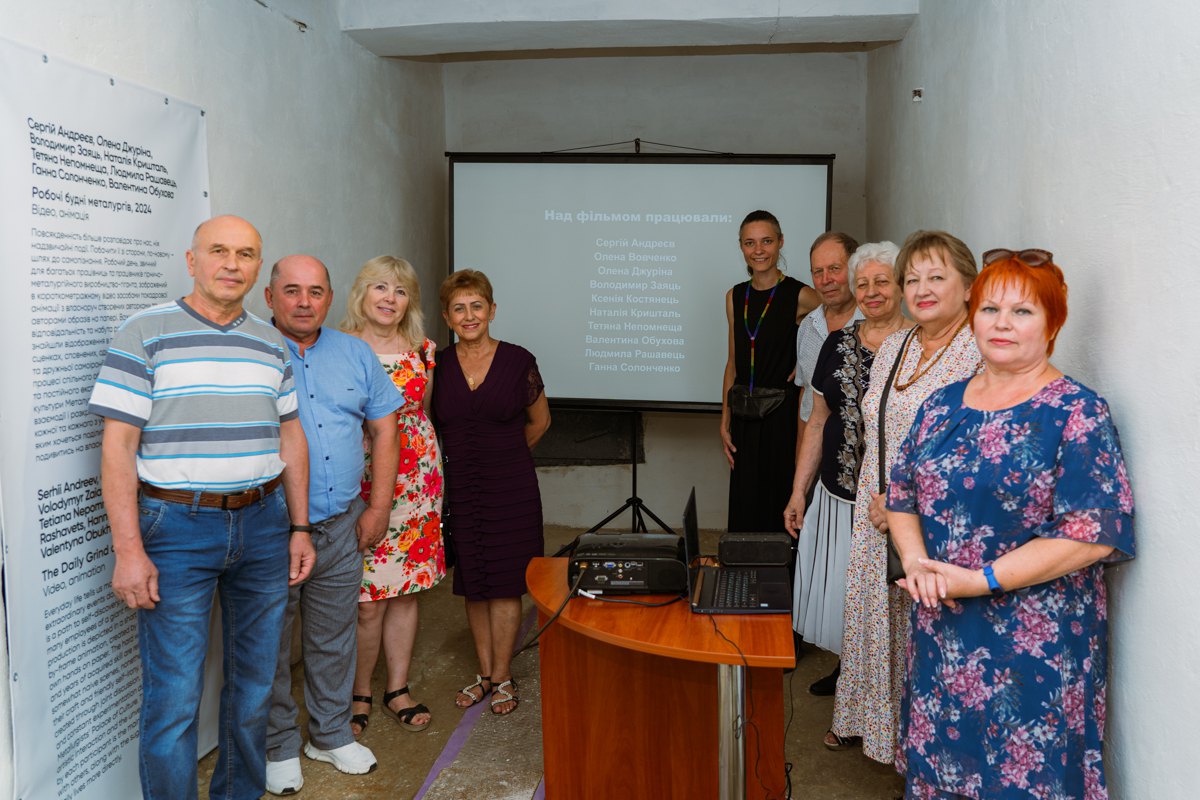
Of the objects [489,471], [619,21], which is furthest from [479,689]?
[619,21]

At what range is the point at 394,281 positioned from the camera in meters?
2.85

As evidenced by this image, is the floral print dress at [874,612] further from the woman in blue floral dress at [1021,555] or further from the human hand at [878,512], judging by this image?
the woman in blue floral dress at [1021,555]

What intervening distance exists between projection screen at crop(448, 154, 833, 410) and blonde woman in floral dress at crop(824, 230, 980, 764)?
7.19 feet

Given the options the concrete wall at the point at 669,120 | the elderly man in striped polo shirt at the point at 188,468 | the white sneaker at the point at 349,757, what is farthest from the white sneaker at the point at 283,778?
the concrete wall at the point at 669,120

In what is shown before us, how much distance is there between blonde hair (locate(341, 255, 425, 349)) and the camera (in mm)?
2850

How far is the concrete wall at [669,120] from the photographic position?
505 centimetres

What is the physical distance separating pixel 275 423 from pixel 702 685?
49.4 inches

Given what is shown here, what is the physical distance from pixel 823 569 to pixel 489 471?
1.12 metres

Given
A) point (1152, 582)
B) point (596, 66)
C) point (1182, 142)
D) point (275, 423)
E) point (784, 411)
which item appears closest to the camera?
point (1182, 142)

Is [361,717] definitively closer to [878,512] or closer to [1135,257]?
[878,512]

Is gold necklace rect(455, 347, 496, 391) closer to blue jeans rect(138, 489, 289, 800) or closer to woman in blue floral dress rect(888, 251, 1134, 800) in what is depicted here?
blue jeans rect(138, 489, 289, 800)

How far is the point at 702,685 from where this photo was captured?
7.47 feet

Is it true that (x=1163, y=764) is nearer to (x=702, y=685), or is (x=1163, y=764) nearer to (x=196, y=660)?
(x=702, y=685)

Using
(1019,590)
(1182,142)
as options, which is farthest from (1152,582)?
(1182,142)
